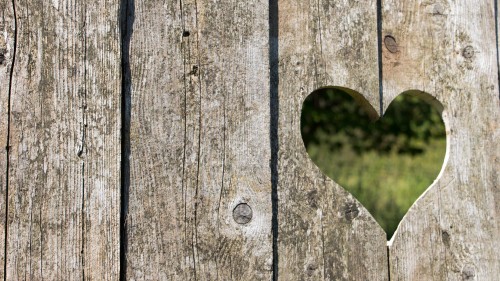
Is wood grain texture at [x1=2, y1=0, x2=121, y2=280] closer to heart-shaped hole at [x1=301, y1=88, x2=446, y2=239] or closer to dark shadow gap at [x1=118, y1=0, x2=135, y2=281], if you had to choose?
dark shadow gap at [x1=118, y1=0, x2=135, y2=281]

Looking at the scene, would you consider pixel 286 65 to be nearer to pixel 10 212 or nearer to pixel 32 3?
pixel 32 3

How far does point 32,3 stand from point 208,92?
1.73 ft

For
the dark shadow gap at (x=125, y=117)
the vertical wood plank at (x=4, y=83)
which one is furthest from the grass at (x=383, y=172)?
the vertical wood plank at (x=4, y=83)

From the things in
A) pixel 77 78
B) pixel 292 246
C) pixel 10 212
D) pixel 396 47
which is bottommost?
pixel 292 246

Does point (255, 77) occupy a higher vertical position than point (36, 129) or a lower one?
higher

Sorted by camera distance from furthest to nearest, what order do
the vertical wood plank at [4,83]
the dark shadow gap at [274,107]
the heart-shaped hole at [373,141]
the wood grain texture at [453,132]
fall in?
the heart-shaped hole at [373,141] < the wood grain texture at [453,132] < the dark shadow gap at [274,107] < the vertical wood plank at [4,83]

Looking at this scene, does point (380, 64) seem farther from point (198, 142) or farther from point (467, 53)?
point (198, 142)

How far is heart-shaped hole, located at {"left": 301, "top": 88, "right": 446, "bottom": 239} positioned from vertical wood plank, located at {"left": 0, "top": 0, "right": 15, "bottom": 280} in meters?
4.21

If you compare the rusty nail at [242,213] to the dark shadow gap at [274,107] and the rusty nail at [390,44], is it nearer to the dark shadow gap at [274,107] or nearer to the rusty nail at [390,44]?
the dark shadow gap at [274,107]

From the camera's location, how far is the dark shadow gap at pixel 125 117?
1.78 meters

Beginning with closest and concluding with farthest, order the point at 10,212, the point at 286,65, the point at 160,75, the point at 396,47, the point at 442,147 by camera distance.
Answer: the point at 10,212
the point at 160,75
the point at 286,65
the point at 396,47
the point at 442,147

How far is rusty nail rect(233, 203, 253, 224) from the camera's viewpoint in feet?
6.12

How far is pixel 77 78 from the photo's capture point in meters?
1.76

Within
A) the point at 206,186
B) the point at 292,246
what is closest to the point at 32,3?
the point at 206,186
